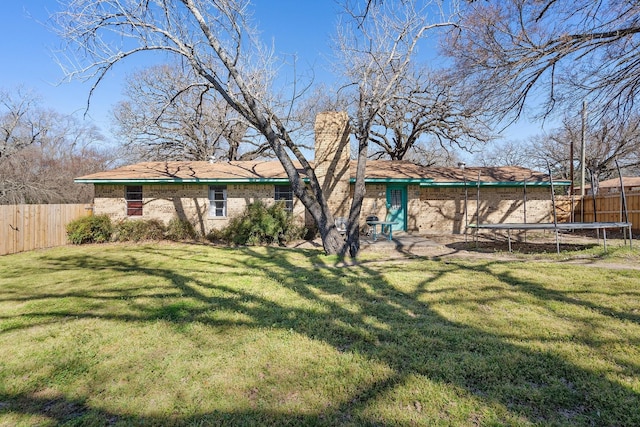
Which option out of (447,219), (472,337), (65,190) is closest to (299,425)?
(472,337)

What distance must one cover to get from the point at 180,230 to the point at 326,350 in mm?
11696

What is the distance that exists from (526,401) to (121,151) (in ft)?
104

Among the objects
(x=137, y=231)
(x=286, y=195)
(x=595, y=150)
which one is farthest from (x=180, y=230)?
(x=595, y=150)

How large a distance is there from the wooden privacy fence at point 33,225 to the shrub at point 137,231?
6.33 feet

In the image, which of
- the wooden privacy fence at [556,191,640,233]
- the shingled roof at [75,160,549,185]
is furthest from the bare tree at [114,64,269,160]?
the wooden privacy fence at [556,191,640,233]

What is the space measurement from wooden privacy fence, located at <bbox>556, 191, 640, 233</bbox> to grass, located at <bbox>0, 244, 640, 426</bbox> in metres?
11.1

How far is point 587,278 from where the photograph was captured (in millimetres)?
6074

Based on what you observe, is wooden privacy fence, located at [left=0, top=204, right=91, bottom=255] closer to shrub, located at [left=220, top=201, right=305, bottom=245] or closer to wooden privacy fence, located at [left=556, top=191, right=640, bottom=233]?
shrub, located at [left=220, top=201, right=305, bottom=245]

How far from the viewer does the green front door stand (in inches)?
575

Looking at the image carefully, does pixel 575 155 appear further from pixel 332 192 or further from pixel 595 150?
pixel 332 192

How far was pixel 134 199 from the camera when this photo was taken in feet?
48.1

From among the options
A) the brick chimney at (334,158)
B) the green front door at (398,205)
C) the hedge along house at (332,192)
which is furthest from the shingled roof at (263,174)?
the brick chimney at (334,158)

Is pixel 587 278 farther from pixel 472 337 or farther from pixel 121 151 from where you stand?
pixel 121 151

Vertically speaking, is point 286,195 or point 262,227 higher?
point 286,195
